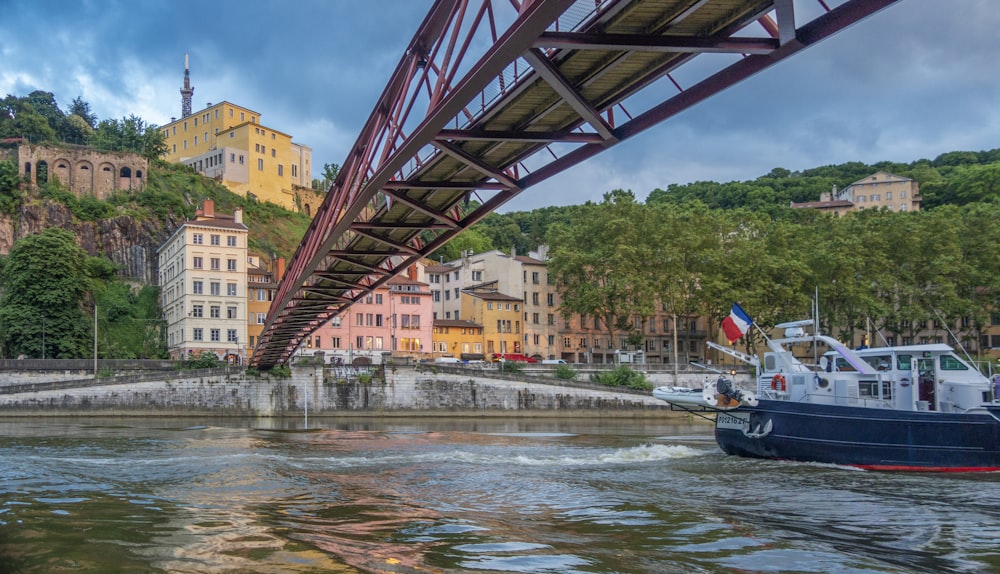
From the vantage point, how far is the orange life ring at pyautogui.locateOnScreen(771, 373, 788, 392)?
104 ft

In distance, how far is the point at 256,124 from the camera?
11425 centimetres

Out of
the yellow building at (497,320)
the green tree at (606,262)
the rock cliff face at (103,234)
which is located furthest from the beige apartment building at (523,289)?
the rock cliff face at (103,234)

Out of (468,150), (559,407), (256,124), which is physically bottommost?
(559,407)

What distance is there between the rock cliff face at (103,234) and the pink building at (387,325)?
21.3 metres

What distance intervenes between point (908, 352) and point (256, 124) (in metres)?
99.9

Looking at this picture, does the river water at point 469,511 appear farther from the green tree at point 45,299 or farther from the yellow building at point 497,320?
the yellow building at point 497,320

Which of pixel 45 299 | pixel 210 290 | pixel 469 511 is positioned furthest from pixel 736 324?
pixel 45 299

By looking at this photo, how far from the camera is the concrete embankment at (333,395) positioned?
56.7 m

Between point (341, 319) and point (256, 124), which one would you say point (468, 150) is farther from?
point (256, 124)

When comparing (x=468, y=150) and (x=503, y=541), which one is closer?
(x=503, y=541)

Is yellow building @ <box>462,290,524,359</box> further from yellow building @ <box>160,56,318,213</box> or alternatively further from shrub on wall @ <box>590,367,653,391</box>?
yellow building @ <box>160,56,318,213</box>

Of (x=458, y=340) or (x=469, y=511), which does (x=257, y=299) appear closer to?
(x=458, y=340)

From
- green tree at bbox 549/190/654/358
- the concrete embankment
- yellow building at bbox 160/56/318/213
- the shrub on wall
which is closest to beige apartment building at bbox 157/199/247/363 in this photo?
the concrete embankment

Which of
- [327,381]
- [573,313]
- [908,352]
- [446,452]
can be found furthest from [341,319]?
[908,352]
